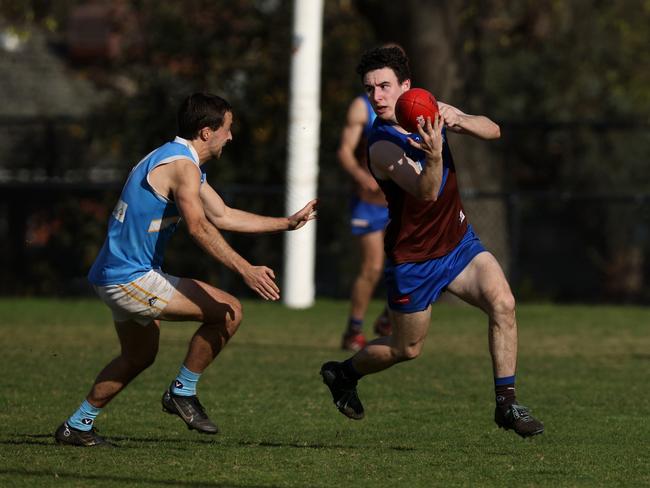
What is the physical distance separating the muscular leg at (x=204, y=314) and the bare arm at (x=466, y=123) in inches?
58.5

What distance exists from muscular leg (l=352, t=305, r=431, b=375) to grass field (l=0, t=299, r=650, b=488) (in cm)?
45

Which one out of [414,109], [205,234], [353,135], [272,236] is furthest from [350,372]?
[272,236]

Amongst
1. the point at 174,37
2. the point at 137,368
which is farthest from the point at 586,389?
the point at 174,37

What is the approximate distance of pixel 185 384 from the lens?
7152 mm

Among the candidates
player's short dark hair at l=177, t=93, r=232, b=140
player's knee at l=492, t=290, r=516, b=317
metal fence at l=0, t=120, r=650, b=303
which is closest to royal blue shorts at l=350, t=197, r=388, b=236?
player's knee at l=492, t=290, r=516, b=317

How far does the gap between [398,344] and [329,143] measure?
41.8ft

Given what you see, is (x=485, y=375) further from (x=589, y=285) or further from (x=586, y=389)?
(x=589, y=285)

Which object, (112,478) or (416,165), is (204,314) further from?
(416,165)

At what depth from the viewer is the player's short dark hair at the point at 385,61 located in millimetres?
7289

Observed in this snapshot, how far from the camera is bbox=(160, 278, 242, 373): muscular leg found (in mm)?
6945

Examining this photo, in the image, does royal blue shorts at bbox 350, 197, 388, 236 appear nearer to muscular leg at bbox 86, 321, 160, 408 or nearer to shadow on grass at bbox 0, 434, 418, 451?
shadow on grass at bbox 0, 434, 418, 451

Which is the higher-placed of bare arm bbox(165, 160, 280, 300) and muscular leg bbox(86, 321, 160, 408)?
bare arm bbox(165, 160, 280, 300)

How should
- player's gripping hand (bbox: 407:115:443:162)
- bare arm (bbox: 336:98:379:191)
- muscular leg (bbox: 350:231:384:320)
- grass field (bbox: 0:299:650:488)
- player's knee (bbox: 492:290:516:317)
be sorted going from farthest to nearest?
muscular leg (bbox: 350:231:384:320) < bare arm (bbox: 336:98:379:191) < player's knee (bbox: 492:290:516:317) < player's gripping hand (bbox: 407:115:443:162) < grass field (bbox: 0:299:650:488)

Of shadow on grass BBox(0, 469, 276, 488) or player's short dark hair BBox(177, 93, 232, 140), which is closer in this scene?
shadow on grass BBox(0, 469, 276, 488)
